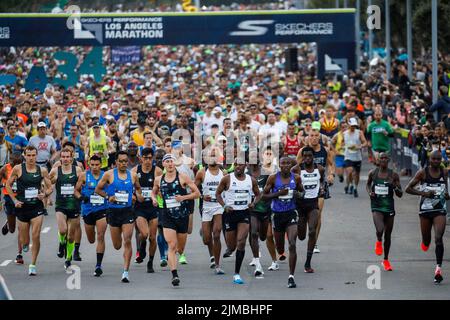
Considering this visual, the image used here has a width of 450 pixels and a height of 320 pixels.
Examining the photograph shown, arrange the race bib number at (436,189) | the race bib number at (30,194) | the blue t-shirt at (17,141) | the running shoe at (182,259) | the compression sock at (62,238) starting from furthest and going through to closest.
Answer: the blue t-shirt at (17,141), the compression sock at (62,238), the running shoe at (182,259), the race bib number at (30,194), the race bib number at (436,189)

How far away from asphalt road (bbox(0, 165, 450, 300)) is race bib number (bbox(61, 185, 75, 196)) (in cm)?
102

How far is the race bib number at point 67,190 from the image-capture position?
18500 millimetres

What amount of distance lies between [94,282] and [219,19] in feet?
72.6

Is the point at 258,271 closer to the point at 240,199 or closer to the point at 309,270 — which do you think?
the point at 309,270

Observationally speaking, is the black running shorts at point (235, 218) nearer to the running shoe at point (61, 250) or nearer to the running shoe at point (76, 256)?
the running shoe at point (76, 256)

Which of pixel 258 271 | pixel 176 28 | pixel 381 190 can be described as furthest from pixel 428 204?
pixel 176 28

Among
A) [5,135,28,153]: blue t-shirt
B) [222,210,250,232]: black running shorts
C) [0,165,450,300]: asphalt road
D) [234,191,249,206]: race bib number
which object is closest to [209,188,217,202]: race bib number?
[222,210,250,232]: black running shorts

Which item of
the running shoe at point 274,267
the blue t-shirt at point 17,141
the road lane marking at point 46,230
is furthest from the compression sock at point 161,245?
the blue t-shirt at point 17,141

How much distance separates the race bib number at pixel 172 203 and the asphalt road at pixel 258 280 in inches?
37.9

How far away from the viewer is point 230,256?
63.7ft

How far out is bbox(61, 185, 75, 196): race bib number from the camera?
60.7 feet

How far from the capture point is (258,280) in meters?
17.2

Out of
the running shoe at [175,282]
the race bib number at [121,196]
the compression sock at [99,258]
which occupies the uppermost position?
the race bib number at [121,196]
